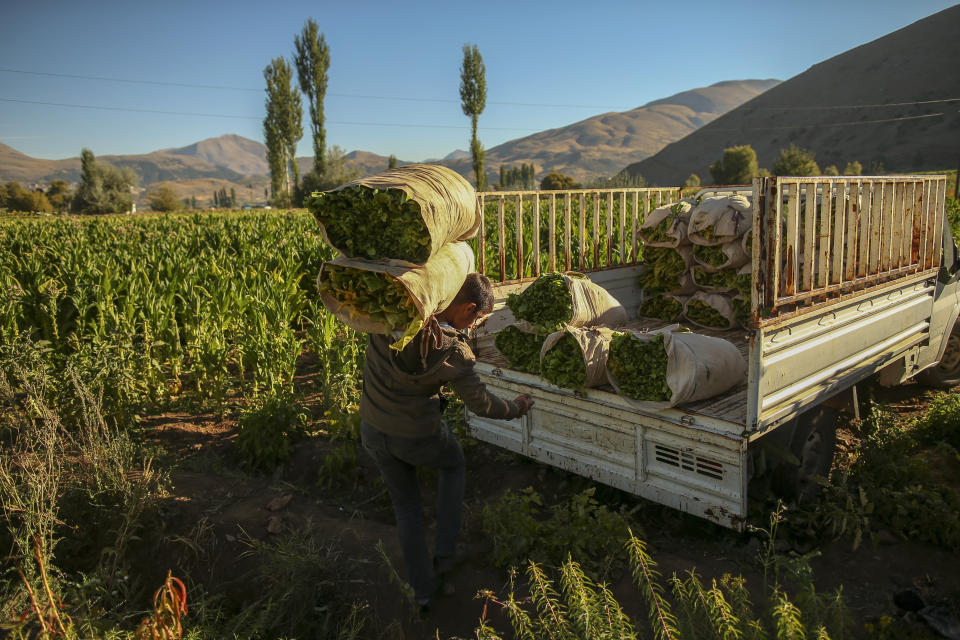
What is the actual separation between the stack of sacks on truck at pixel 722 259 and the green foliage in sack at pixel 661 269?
231mm

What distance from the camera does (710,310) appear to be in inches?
226

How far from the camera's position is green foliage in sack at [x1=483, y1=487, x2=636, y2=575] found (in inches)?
128

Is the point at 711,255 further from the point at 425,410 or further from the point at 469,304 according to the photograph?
the point at 425,410

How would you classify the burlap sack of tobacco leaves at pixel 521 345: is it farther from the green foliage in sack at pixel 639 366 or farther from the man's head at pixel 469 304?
the man's head at pixel 469 304

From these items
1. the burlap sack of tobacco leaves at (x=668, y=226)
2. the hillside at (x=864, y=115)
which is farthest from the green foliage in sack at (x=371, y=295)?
the hillside at (x=864, y=115)

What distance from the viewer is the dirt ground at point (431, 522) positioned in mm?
3086

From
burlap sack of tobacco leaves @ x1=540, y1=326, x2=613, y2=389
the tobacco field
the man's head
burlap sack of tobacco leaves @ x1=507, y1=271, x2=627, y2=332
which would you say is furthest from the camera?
burlap sack of tobacco leaves @ x1=507, y1=271, x2=627, y2=332

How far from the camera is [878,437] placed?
14.0 feet

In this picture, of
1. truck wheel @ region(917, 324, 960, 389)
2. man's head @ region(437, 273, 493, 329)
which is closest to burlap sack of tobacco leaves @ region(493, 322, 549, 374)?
man's head @ region(437, 273, 493, 329)

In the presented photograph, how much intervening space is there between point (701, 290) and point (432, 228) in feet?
14.2

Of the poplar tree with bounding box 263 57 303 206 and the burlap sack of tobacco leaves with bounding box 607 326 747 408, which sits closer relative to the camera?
the burlap sack of tobacco leaves with bounding box 607 326 747 408

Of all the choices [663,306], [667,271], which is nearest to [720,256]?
[667,271]

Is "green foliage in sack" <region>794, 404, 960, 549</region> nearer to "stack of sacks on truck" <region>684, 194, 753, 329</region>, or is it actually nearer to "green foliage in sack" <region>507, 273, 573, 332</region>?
"stack of sacks on truck" <region>684, 194, 753, 329</region>

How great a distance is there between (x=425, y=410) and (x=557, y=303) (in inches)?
80.6
